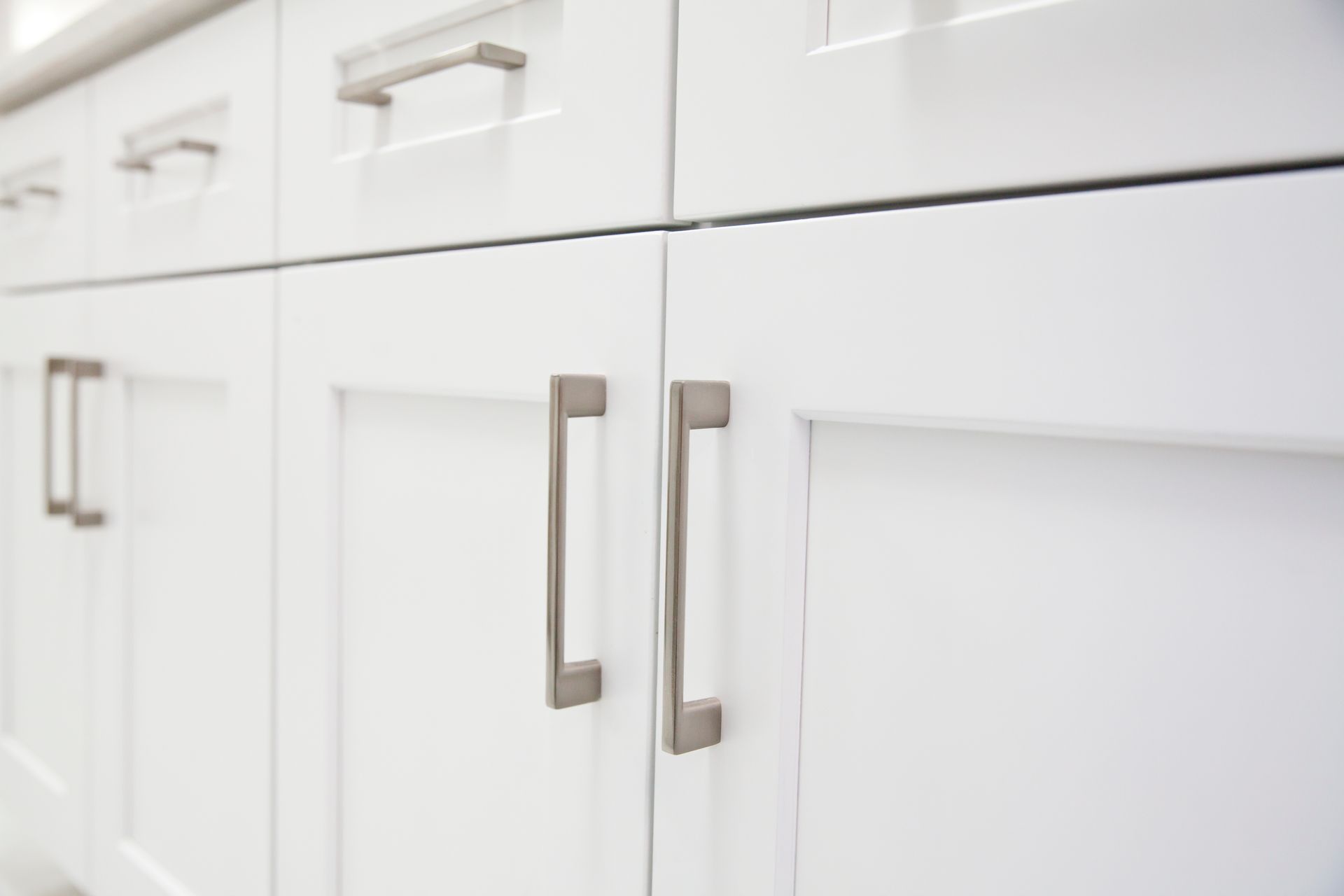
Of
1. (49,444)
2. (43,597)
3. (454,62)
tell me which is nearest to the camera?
(454,62)

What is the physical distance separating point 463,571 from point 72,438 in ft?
1.75

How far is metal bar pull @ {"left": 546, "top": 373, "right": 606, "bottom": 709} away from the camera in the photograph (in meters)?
0.43

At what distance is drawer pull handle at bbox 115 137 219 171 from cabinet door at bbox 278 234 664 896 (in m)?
0.17

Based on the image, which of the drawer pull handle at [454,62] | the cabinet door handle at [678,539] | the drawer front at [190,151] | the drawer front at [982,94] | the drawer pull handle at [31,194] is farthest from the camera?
the drawer pull handle at [31,194]

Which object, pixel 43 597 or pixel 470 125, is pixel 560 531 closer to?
pixel 470 125

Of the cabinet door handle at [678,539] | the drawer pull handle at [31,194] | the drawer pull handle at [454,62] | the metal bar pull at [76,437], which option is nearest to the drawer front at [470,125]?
the drawer pull handle at [454,62]

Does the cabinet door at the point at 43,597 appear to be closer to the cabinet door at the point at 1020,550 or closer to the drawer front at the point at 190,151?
the drawer front at the point at 190,151

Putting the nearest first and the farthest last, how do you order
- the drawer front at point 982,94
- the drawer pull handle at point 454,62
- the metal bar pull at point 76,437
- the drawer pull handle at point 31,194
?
1. the drawer front at point 982,94
2. the drawer pull handle at point 454,62
3. the metal bar pull at point 76,437
4. the drawer pull handle at point 31,194

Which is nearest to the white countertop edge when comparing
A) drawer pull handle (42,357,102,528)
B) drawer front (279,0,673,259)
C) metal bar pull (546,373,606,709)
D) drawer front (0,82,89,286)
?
drawer front (0,82,89,286)

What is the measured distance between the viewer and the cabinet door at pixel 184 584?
0.72 meters

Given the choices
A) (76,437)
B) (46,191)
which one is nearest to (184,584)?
(76,437)

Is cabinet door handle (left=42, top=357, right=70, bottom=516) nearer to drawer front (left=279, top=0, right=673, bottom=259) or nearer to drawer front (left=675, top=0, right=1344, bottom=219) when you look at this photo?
drawer front (left=279, top=0, right=673, bottom=259)

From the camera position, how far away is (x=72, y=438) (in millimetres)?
877

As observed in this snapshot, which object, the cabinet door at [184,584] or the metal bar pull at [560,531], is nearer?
the metal bar pull at [560,531]
